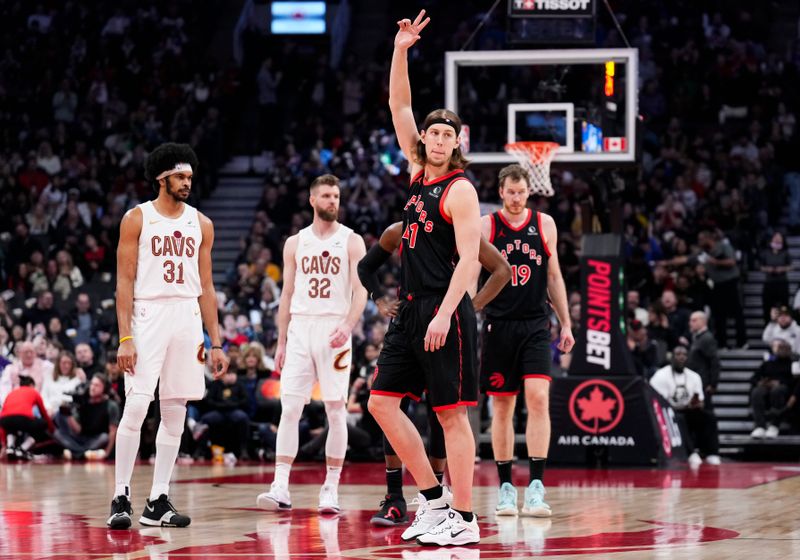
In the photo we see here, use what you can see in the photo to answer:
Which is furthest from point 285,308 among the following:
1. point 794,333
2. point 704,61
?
point 704,61

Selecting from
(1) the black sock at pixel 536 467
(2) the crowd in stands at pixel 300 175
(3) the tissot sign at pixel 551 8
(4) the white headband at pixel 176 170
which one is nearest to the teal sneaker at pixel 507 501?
(1) the black sock at pixel 536 467

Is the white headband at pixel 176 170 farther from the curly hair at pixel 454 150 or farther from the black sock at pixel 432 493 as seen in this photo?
the black sock at pixel 432 493

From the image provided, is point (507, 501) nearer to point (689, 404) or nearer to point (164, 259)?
point (164, 259)

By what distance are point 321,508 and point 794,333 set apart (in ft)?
34.2

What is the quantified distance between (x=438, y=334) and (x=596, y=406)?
7.48 m

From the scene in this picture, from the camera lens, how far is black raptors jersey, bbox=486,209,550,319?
9.05 metres

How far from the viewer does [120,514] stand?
25.3ft

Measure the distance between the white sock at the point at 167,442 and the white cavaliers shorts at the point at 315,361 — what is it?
1250 mm

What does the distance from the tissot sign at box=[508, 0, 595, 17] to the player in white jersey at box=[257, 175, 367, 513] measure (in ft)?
17.3

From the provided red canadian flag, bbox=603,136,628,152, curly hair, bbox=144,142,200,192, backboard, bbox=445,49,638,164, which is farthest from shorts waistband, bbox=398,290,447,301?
red canadian flag, bbox=603,136,628,152

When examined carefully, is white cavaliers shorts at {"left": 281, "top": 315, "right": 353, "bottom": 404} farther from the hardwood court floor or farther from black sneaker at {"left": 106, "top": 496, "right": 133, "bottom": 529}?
black sneaker at {"left": 106, "top": 496, "right": 133, "bottom": 529}

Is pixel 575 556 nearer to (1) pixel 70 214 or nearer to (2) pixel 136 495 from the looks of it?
(2) pixel 136 495

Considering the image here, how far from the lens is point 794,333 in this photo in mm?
17562

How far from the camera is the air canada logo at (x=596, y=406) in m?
13.9
